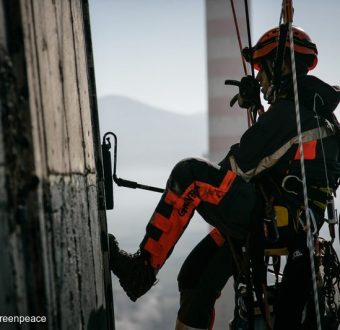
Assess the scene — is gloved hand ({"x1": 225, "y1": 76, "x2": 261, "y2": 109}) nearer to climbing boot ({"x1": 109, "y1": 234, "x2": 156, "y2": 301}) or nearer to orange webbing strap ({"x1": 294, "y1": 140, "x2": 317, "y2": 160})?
orange webbing strap ({"x1": 294, "y1": 140, "x2": 317, "y2": 160})

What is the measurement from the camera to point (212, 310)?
2986mm

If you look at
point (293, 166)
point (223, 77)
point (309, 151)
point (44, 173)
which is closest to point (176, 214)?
point (293, 166)

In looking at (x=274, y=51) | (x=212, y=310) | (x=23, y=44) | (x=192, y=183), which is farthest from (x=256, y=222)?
(x=23, y=44)

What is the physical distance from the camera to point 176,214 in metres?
2.38

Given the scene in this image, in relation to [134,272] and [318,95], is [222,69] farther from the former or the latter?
[134,272]

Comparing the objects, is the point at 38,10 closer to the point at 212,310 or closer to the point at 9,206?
the point at 9,206

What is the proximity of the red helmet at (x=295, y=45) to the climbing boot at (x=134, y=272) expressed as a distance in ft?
4.73

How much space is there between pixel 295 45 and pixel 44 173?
2.12 meters

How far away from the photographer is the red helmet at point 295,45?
9.29 ft

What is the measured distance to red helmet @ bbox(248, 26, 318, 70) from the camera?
2.83 meters

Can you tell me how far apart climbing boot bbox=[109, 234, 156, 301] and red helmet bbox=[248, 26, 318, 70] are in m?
1.44

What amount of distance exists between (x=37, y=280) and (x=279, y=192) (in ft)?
5.16

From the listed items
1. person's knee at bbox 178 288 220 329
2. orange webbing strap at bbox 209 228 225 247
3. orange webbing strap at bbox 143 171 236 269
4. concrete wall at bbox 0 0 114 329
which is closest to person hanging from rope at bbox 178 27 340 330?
orange webbing strap at bbox 143 171 236 269

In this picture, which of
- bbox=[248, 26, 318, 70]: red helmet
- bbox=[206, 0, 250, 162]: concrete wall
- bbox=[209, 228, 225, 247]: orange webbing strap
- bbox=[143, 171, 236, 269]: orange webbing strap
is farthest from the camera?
bbox=[206, 0, 250, 162]: concrete wall
